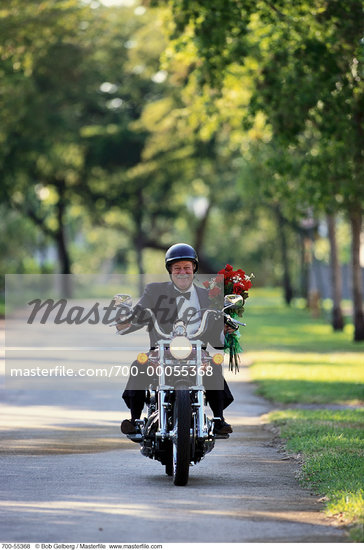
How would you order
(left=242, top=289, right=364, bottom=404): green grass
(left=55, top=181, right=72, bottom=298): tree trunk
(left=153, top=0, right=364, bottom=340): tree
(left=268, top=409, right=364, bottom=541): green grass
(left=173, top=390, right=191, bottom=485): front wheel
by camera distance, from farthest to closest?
1. (left=55, top=181, right=72, bottom=298): tree trunk
2. (left=153, top=0, right=364, bottom=340): tree
3. (left=242, top=289, right=364, bottom=404): green grass
4. (left=173, top=390, right=191, bottom=485): front wheel
5. (left=268, top=409, right=364, bottom=541): green grass

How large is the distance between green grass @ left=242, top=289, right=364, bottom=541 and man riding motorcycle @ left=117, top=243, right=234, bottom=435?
1.08 metres

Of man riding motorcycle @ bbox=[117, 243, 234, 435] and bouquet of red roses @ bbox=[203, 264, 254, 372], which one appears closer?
man riding motorcycle @ bbox=[117, 243, 234, 435]

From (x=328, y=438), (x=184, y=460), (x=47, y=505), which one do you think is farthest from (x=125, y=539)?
(x=328, y=438)

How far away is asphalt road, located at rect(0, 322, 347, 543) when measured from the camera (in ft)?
25.7

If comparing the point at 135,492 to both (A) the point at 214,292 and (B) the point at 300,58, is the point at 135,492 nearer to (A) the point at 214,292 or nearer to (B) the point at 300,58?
(A) the point at 214,292

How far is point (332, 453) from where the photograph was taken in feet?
37.4

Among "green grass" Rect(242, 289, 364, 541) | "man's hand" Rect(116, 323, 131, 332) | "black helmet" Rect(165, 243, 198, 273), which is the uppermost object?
"black helmet" Rect(165, 243, 198, 273)

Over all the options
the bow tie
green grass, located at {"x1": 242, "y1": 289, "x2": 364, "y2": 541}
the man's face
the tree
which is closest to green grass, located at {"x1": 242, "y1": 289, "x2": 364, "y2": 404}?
green grass, located at {"x1": 242, "y1": 289, "x2": 364, "y2": 541}

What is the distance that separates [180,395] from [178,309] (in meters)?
0.99

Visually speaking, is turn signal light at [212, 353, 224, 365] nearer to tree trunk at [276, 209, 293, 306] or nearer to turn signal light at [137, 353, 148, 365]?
turn signal light at [137, 353, 148, 365]

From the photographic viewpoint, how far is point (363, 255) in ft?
208

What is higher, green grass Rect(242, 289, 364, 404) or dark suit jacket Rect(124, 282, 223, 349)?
dark suit jacket Rect(124, 282, 223, 349)

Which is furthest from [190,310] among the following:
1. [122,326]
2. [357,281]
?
[357,281]

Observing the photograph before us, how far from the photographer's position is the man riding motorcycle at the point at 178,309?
10.2 metres
